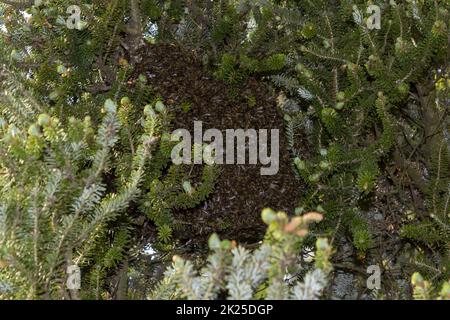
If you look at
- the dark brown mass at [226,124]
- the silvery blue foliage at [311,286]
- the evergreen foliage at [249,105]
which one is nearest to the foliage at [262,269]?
the silvery blue foliage at [311,286]

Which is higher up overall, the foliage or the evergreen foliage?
the evergreen foliage

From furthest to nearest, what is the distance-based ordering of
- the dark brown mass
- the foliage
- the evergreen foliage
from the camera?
the dark brown mass < the evergreen foliage < the foliage

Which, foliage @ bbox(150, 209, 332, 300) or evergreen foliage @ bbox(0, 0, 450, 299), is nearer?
foliage @ bbox(150, 209, 332, 300)

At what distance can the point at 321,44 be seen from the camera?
2842mm

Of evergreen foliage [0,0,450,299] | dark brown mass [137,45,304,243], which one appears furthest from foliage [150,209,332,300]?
dark brown mass [137,45,304,243]

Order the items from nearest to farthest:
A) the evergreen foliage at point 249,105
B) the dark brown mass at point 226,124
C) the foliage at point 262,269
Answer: the foliage at point 262,269 → the evergreen foliage at point 249,105 → the dark brown mass at point 226,124

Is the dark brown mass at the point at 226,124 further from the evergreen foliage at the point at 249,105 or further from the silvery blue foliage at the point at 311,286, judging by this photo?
the silvery blue foliage at the point at 311,286

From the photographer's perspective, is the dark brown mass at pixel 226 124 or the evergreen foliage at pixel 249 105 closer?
the evergreen foliage at pixel 249 105

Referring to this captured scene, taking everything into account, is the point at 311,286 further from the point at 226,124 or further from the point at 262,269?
the point at 226,124

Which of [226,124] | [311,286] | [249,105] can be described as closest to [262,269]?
[311,286]

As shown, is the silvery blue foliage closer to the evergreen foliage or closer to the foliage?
the foliage

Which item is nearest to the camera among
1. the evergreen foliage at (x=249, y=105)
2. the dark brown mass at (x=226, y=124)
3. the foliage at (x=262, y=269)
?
the foliage at (x=262, y=269)
